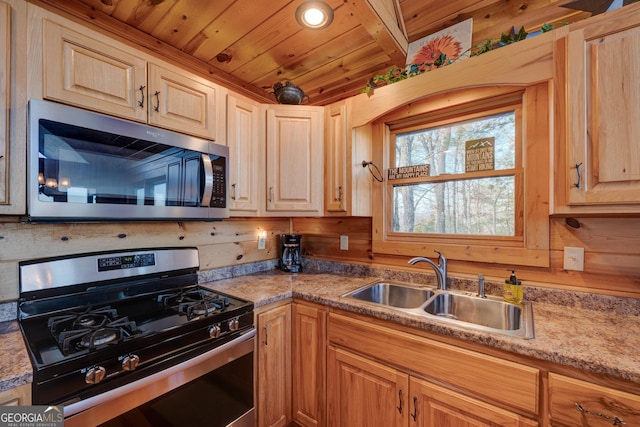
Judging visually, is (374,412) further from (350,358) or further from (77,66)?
(77,66)

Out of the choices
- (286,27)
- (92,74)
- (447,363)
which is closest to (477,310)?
(447,363)

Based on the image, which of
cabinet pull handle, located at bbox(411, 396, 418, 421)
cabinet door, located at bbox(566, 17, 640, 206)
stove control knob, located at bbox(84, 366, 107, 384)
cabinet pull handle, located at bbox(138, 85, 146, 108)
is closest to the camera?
stove control knob, located at bbox(84, 366, 107, 384)

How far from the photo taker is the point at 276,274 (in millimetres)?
2146

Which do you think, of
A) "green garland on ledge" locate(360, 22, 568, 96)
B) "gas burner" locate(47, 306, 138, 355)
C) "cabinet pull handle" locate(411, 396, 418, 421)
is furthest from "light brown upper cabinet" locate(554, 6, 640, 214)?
"gas burner" locate(47, 306, 138, 355)

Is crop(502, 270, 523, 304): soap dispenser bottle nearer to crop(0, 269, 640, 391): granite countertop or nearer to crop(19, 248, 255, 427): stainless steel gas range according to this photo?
crop(0, 269, 640, 391): granite countertop

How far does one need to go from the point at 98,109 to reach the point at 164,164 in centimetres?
33

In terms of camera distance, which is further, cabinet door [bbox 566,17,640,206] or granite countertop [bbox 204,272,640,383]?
cabinet door [bbox 566,17,640,206]

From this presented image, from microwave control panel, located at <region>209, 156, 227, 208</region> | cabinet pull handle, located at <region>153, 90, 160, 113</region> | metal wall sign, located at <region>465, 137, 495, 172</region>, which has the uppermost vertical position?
cabinet pull handle, located at <region>153, 90, 160, 113</region>

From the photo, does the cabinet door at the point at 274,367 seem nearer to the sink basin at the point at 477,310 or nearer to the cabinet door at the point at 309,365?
the cabinet door at the point at 309,365

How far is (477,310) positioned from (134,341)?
161cm

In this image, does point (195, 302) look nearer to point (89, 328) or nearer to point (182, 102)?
point (89, 328)

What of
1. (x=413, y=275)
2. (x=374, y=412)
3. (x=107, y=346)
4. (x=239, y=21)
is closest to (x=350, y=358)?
(x=374, y=412)

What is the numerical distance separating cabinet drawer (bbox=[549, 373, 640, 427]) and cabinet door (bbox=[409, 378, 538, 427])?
4.3 inches

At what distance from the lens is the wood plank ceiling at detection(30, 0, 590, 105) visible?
4.65 ft
